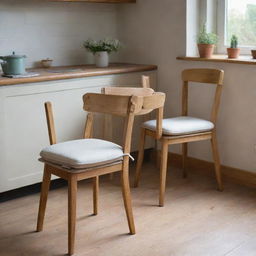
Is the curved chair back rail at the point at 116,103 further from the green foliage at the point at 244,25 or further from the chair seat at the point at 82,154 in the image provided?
the green foliage at the point at 244,25

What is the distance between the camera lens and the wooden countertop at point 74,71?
3.05 m

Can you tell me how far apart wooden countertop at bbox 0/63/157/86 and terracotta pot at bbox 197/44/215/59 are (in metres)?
0.45

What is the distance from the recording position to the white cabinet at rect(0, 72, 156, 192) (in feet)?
10.0

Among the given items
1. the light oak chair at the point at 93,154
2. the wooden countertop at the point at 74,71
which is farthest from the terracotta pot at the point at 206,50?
the light oak chair at the point at 93,154

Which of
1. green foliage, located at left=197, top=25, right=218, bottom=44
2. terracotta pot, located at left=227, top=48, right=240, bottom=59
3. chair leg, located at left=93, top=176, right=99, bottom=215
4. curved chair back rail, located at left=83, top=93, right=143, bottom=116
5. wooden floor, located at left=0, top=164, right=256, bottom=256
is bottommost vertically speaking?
wooden floor, located at left=0, top=164, right=256, bottom=256

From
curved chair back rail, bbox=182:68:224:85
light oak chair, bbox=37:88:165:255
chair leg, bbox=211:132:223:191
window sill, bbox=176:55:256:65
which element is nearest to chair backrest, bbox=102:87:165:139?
light oak chair, bbox=37:88:165:255

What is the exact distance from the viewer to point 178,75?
3781 millimetres

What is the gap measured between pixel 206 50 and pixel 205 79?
26 cm

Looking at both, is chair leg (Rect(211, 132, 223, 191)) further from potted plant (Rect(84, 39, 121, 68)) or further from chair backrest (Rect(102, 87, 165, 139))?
potted plant (Rect(84, 39, 121, 68))


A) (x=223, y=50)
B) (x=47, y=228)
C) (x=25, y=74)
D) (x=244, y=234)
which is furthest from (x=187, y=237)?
(x=223, y=50)

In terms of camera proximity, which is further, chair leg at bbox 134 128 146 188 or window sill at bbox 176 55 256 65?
chair leg at bbox 134 128 146 188

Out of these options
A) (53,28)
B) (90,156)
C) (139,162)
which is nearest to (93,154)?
(90,156)

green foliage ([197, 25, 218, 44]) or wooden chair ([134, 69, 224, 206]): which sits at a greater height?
green foliage ([197, 25, 218, 44])

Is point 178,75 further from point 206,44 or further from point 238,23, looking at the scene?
point 238,23
